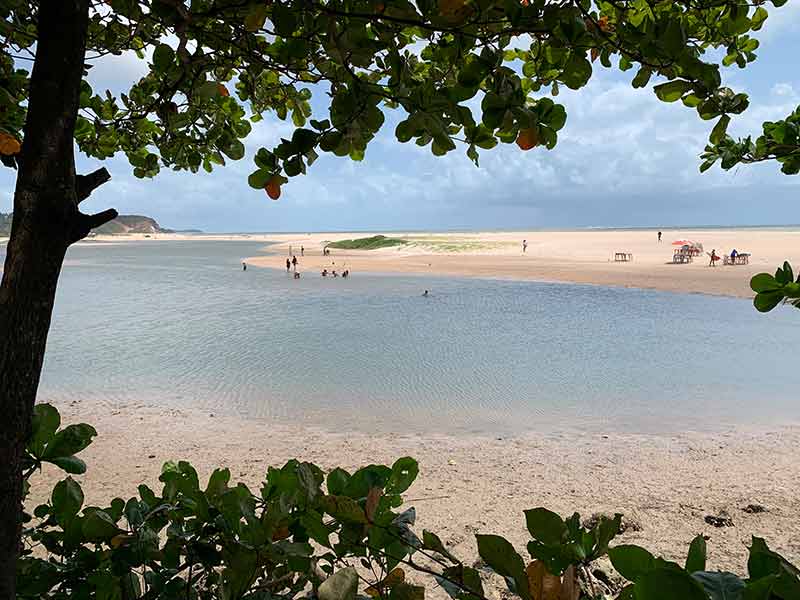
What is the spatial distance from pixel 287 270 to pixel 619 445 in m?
29.1

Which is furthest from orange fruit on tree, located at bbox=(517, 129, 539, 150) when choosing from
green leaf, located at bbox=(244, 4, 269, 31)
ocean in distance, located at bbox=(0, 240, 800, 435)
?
ocean in distance, located at bbox=(0, 240, 800, 435)

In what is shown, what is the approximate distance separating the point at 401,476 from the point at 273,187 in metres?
0.80

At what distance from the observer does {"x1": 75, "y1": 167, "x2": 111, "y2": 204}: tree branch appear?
4.64 ft

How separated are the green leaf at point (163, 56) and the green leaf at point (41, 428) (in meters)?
0.95

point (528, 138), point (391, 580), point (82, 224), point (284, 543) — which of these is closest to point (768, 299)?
point (528, 138)

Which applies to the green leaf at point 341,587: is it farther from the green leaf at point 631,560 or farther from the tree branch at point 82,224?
the tree branch at point 82,224

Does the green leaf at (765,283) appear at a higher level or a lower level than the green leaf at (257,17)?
lower

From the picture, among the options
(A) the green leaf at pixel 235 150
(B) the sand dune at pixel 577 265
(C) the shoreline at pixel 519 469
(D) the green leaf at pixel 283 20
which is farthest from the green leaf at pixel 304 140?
(B) the sand dune at pixel 577 265

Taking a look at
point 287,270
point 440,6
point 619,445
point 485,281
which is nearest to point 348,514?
point 440,6

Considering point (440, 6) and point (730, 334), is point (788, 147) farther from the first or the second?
point (730, 334)

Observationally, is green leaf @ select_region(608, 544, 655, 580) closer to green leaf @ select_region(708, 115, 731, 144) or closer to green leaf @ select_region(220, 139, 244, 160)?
green leaf @ select_region(708, 115, 731, 144)

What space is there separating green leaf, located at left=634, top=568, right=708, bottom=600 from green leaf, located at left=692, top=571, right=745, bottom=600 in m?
0.05

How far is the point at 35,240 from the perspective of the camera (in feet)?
4.13

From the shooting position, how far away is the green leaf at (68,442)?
1383 millimetres
